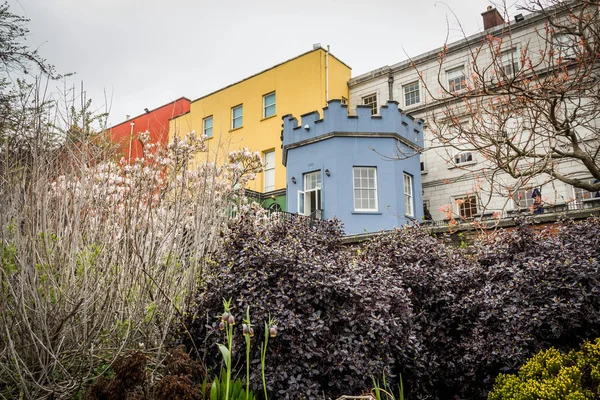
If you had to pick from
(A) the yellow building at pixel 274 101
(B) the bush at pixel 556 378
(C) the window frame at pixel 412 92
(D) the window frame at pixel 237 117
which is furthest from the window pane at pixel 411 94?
(B) the bush at pixel 556 378

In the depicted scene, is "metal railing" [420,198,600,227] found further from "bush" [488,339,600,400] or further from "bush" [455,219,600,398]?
"bush" [488,339,600,400]

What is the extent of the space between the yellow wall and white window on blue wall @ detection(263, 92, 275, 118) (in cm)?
19

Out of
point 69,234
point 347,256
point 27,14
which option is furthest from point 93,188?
point 27,14

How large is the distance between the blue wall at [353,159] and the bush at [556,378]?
36.5 ft

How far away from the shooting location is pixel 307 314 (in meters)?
3.90

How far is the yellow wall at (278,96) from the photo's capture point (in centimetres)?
1942

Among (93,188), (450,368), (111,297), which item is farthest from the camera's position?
(450,368)

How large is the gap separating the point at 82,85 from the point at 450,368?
4495 millimetres

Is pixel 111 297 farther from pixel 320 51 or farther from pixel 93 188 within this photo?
pixel 320 51

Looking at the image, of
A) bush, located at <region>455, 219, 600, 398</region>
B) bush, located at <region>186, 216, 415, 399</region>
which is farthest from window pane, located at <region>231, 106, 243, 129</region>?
bush, located at <region>455, 219, 600, 398</region>

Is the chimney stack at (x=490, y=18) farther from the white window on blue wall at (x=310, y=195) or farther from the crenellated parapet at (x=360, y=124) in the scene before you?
the white window on blue wall at (x=310, y=195)

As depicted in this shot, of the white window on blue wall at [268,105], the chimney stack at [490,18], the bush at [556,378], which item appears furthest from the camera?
the white window on blue wall at [268,105]

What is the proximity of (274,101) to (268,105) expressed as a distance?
0.38 meters

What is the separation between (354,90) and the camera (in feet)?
69.4
